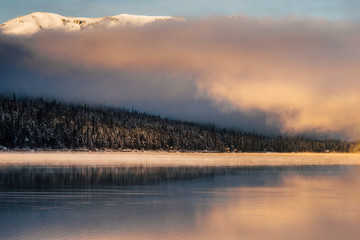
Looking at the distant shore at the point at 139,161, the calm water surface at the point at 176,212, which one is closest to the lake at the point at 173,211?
the calm water surface at the point at 176,212

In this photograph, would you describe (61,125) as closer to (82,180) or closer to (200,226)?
(82,180)

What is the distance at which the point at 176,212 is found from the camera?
2408 centimetres

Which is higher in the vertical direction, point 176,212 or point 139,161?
point 139,161

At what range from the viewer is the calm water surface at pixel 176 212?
19094mm

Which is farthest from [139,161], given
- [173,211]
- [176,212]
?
[176,212]

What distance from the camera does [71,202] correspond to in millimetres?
27297

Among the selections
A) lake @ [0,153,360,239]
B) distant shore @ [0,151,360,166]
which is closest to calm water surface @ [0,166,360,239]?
lake @ [0,153,360,239]

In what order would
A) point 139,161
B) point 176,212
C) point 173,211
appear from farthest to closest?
point 139,161 → point 173,211 → point 176,212

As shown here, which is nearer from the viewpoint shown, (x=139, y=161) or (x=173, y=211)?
(x=173, y=211)

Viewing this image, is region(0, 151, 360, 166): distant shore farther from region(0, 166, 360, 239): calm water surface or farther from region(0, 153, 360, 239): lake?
region(0, 166, 360, 239): calm water surface

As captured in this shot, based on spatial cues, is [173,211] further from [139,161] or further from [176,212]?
[139,161]

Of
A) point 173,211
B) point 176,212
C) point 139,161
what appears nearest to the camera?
point 176,212

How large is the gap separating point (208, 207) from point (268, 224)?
550 centimetres

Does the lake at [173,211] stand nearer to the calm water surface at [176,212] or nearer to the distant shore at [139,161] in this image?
the calm water surface at [176,212]
